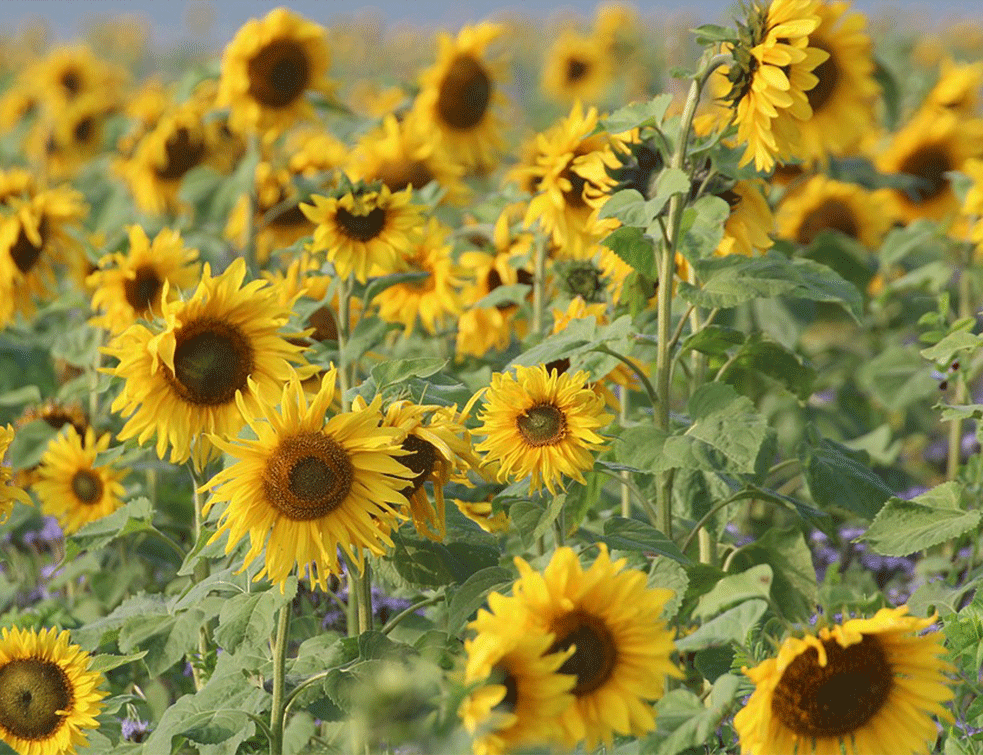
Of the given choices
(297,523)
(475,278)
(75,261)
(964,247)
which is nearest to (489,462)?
(297,523)

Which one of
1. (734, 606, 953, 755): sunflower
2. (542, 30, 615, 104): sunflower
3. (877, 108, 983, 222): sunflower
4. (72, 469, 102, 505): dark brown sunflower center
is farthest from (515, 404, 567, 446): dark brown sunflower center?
(542, 30, 615, 104): sunflower

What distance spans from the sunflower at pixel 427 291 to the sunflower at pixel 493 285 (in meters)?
0.06

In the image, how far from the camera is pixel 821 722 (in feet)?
6.03

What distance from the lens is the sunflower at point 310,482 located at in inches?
79.2

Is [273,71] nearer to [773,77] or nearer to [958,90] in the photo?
[958,90]

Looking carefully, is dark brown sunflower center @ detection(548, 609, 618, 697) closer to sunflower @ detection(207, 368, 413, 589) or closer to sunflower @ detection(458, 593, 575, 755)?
sunflower @ detection(458, 593, 575, 755)

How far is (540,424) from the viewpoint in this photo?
2.24 metres

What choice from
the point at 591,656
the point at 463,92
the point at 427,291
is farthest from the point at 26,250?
the point at 591,656

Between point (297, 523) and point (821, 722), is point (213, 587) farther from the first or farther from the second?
point (821, 722)

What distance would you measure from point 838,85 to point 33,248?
2268 mm

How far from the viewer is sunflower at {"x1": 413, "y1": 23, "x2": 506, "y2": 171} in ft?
15.4

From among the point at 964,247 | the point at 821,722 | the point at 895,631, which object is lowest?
the point at 964,247

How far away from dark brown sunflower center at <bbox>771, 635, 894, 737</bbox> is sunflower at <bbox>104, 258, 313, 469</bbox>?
0.99m

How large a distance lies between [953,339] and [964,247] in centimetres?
193
